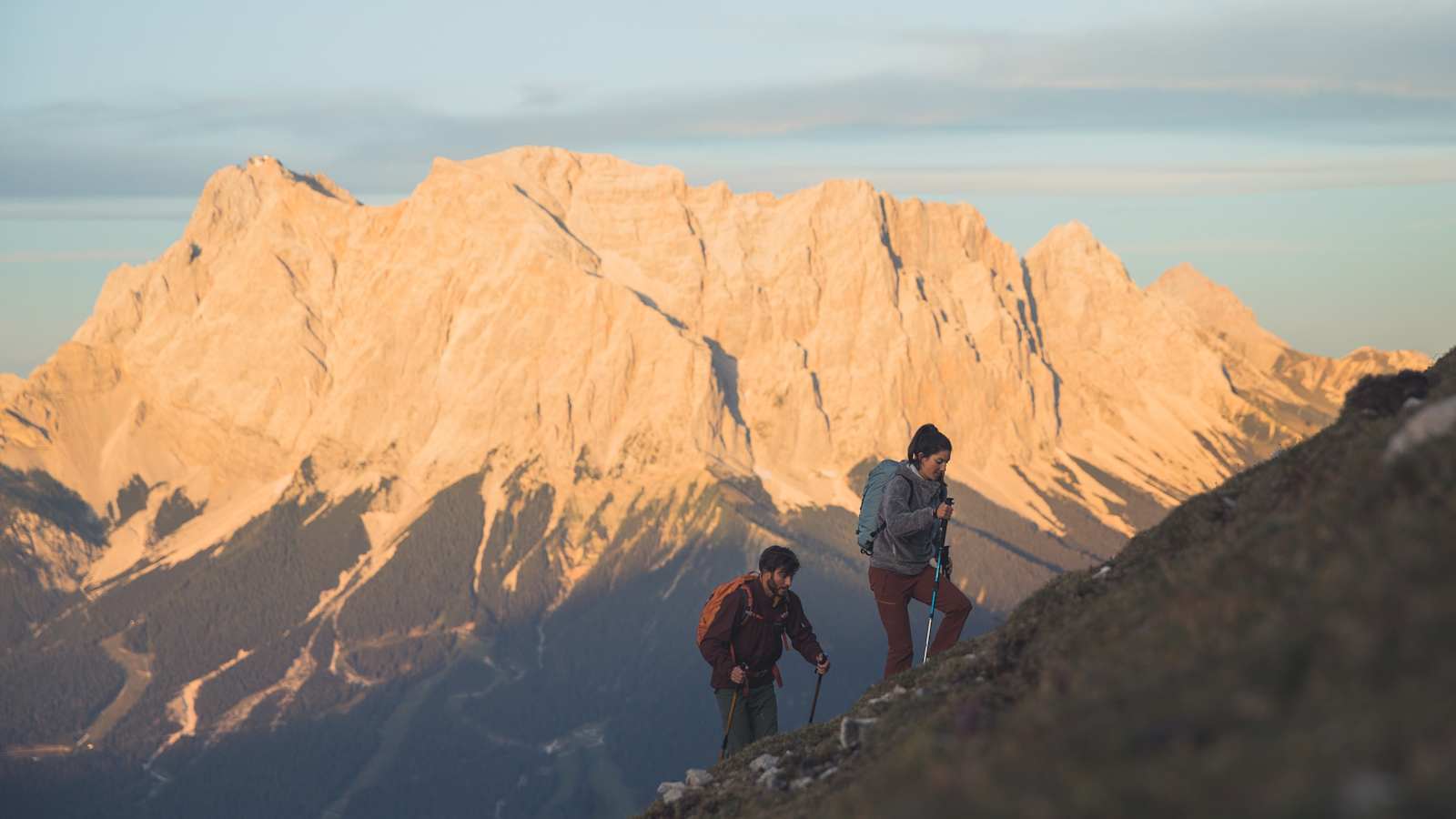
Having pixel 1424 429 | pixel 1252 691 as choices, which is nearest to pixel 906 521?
pixel 1424 429

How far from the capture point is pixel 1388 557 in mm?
12742

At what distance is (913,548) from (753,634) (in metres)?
3.87

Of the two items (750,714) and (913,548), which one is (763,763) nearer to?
(750,714)

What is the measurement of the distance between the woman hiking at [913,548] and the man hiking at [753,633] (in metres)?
1.77

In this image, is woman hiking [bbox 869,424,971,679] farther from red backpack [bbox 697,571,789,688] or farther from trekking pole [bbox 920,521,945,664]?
red backpack [bbox 697,571,789,688]

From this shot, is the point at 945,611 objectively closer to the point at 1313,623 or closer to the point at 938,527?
the point at 938,527

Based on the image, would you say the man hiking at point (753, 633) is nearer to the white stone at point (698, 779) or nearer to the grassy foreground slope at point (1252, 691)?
the white stone at point (698, 779)

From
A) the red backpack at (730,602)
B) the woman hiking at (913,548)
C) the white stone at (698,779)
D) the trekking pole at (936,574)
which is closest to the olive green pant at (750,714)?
the red backpack at (730,602)

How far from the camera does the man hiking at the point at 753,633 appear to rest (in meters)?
28.3

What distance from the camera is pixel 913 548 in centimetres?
2819

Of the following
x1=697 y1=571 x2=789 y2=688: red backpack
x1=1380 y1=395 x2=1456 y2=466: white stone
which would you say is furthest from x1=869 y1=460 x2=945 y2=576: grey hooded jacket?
x1=1380 y1=395 x2=1456 y2=466: white stone

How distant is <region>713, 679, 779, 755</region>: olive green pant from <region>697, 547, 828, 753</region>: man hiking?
0.08 ft

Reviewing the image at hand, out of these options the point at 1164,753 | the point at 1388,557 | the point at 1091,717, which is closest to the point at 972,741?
the point at 1091,717

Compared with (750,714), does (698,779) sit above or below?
below
